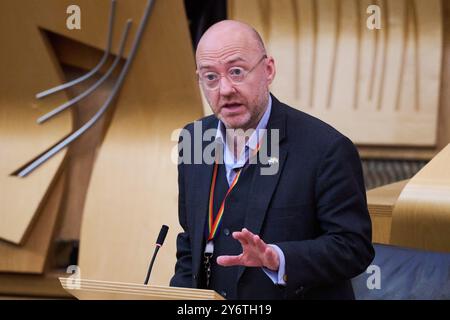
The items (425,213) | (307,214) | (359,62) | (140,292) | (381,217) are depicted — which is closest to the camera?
(140,292)

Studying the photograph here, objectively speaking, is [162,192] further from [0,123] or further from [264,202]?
[264,202]

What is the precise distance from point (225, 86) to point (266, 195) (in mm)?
203

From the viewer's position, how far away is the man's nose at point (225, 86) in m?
1.58

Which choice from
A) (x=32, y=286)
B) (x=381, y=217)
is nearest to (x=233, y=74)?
(x=381, y=217)

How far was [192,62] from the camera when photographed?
10.1ft

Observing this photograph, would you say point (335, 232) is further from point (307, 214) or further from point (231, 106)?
point (231, 106)

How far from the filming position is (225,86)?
1586mm

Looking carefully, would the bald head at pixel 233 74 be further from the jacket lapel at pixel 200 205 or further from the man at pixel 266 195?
the jacket lapel at pixel 200 205

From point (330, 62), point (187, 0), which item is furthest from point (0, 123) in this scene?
point (330, 62)

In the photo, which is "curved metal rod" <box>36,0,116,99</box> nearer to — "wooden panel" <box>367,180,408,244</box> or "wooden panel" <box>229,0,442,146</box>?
"wooden panel" <box>229,0,442,146</box>

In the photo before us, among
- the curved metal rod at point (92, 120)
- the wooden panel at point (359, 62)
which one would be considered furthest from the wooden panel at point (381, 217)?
the curved metal rod at point (92, 120)

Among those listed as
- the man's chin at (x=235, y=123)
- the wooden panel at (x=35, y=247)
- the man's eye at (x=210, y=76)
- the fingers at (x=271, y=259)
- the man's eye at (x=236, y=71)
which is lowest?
the wooden panel at (x=35, y=247)

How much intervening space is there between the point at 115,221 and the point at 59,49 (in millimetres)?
647

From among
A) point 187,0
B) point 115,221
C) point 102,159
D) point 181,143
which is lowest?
point 115,221
